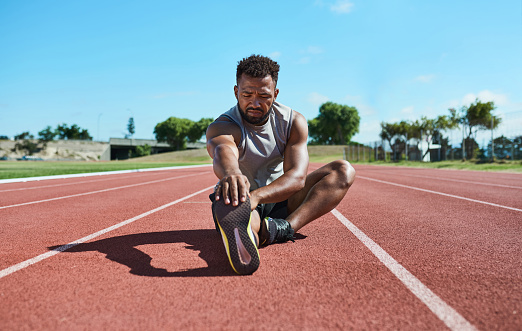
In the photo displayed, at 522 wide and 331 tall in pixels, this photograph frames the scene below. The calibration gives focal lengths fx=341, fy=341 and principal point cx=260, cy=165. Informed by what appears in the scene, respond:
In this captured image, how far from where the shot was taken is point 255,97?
9.29 feet

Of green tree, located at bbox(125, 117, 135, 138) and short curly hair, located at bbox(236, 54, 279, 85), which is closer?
short curly hair, located at bbox(236, 54, 279, 85)

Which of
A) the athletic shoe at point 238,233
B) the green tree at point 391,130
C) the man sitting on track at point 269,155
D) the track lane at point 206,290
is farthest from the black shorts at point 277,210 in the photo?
the green tree at point 391,130

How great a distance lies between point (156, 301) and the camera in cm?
183

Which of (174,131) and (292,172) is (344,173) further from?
(174,131)

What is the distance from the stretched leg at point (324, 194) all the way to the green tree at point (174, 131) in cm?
8122

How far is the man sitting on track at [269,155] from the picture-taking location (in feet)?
8.58

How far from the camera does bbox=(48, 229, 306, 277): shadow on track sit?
232cm

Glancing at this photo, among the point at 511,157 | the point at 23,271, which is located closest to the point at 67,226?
the point at 23,271

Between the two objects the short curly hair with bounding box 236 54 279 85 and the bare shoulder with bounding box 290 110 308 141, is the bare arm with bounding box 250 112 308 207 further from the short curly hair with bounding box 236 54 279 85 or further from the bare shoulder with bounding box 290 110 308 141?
the short curly hair with bounding box 236 54 279 85

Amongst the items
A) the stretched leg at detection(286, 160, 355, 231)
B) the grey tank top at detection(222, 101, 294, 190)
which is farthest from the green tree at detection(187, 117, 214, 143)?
the stretched leg at detection(286, 160, 355, 231)

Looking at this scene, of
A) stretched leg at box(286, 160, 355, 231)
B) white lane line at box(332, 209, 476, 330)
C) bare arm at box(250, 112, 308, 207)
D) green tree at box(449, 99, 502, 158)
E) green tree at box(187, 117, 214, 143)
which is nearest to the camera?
white lane line at box(332, 209, 476, 330)

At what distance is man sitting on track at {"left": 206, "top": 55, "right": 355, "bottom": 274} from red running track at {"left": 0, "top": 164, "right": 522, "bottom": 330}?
0.29m

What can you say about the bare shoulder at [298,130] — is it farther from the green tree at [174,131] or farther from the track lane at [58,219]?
the green tree at [174,131]

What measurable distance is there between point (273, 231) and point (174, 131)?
82.0m
